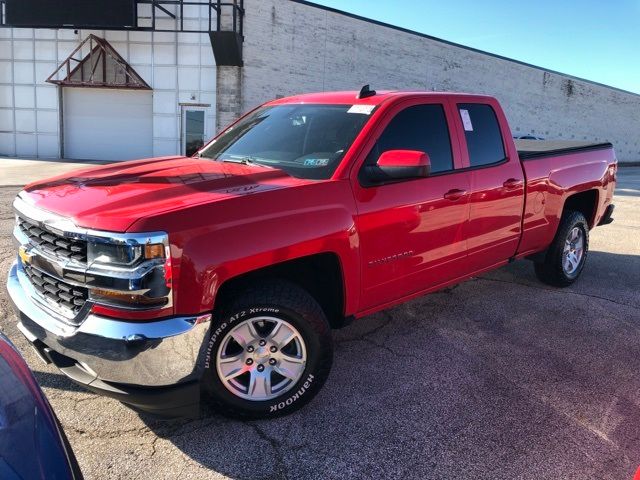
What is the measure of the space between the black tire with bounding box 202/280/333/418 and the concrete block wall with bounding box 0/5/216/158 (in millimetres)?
18390

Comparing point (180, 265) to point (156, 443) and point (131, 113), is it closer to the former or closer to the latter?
point (156, 443)

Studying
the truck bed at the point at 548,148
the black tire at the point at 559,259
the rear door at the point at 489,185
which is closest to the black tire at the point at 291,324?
the rear door at the point at 489,185

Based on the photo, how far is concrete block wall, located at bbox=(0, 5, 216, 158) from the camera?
2048 cm

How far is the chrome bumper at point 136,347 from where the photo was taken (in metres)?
2.54

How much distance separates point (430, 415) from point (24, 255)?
8.40ft

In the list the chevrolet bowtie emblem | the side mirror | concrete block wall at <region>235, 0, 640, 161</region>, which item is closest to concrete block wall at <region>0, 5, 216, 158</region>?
concrete block wall at <region>235, 0, 640, 161</region>

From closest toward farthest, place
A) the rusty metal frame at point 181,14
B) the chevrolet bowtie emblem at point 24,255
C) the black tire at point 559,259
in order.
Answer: the chevrolet bowtie emblem at point 24,255, the black tire at point 559,259, the rusty metal frame at point 181,14

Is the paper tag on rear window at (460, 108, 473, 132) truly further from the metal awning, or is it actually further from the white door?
the white door

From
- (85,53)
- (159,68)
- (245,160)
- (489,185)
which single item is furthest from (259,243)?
(85,53)

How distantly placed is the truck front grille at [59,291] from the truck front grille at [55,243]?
0.47 feet

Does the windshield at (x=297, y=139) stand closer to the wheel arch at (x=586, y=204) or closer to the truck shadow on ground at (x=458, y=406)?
the truck shadow on ground at (x=458, y=406)

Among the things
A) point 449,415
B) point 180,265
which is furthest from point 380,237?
point 180,265

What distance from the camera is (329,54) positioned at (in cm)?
2212

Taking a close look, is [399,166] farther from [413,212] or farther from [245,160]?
[245,160]
